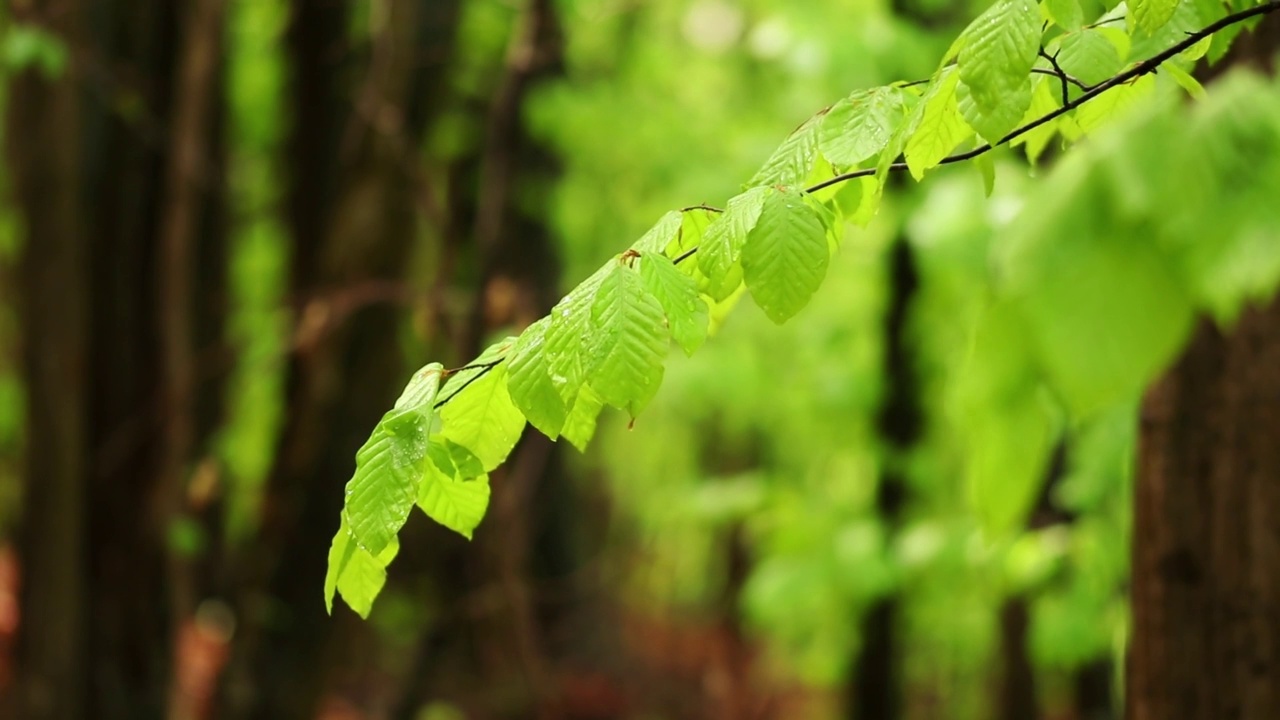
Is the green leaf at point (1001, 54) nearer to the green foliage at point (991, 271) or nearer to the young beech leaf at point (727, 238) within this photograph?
the green foliage at point (991, 271)

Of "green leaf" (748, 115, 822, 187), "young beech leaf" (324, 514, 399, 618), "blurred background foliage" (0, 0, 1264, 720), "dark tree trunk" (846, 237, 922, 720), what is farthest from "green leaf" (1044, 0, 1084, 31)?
"dark tree trunk" (846, 237, 922, 720)

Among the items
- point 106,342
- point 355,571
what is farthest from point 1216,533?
point 106,342

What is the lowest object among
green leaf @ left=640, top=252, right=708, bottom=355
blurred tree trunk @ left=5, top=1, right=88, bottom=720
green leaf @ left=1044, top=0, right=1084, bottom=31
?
green leaf @ left=640, top=252, right=708, bottom=355

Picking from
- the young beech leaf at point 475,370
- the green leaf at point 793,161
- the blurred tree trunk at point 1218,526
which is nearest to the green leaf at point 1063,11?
the green leaf at point 793,161

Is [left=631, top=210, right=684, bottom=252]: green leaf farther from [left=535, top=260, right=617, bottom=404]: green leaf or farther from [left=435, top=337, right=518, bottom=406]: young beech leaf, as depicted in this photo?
[left=435, top=337, right=518, bottom=406]: young beech leaf

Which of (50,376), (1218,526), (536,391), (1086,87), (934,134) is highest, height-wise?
(50,376)

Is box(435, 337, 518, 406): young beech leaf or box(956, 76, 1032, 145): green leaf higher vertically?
box(956, 76, 1032, 145): green leaf

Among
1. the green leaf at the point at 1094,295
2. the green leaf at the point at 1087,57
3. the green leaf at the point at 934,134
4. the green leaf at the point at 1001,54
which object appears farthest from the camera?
the green leaf at the point at 1087,57

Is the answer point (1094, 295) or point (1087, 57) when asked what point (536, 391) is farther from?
point (1087, 57)

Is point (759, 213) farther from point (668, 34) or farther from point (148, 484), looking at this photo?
point (668, 34)
